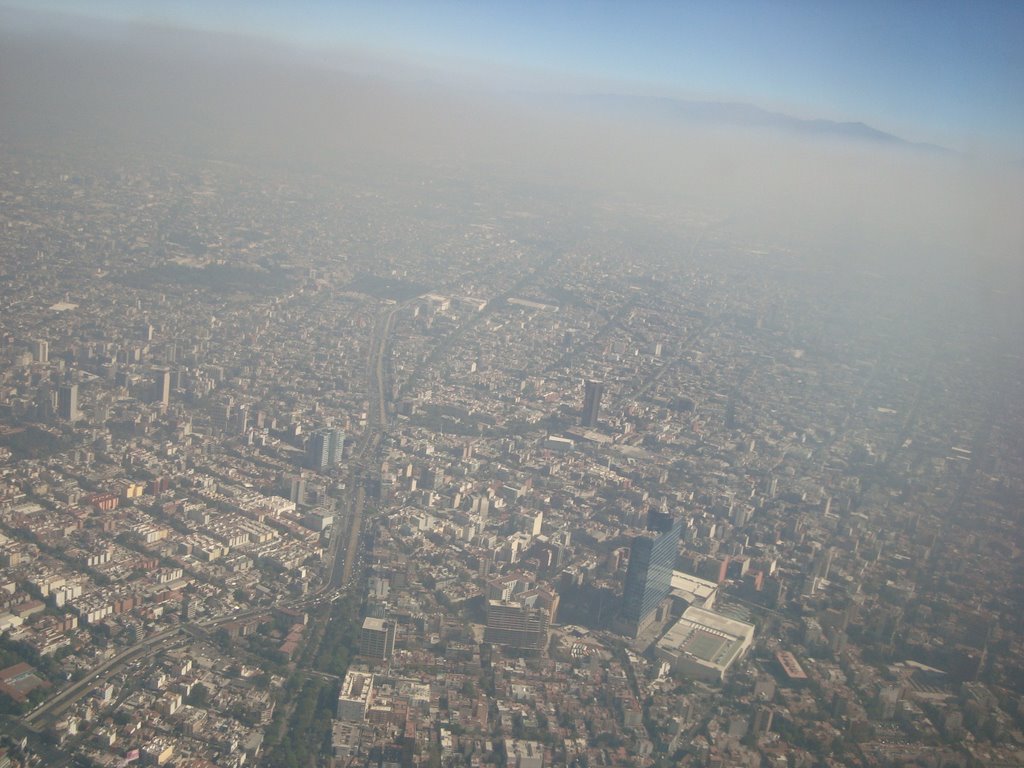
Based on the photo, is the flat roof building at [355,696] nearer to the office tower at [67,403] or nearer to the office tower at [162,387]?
the office tower at [67,403]

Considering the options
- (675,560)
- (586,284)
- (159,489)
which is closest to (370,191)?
(586,284)

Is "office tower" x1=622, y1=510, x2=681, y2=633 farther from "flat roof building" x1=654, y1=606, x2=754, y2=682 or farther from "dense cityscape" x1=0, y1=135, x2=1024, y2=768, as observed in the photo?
"flat roof building" x1=654, y1=606, x2=754, y2=682

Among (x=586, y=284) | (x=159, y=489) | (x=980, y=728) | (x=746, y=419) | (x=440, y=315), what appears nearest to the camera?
(x=980, y=728)

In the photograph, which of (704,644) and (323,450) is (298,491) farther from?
(704,644)

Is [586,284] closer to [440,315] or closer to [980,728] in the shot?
[440,315]

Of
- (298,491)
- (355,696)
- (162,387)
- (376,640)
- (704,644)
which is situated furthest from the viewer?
(162,387)

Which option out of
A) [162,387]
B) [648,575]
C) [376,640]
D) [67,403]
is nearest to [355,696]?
[376,640]
